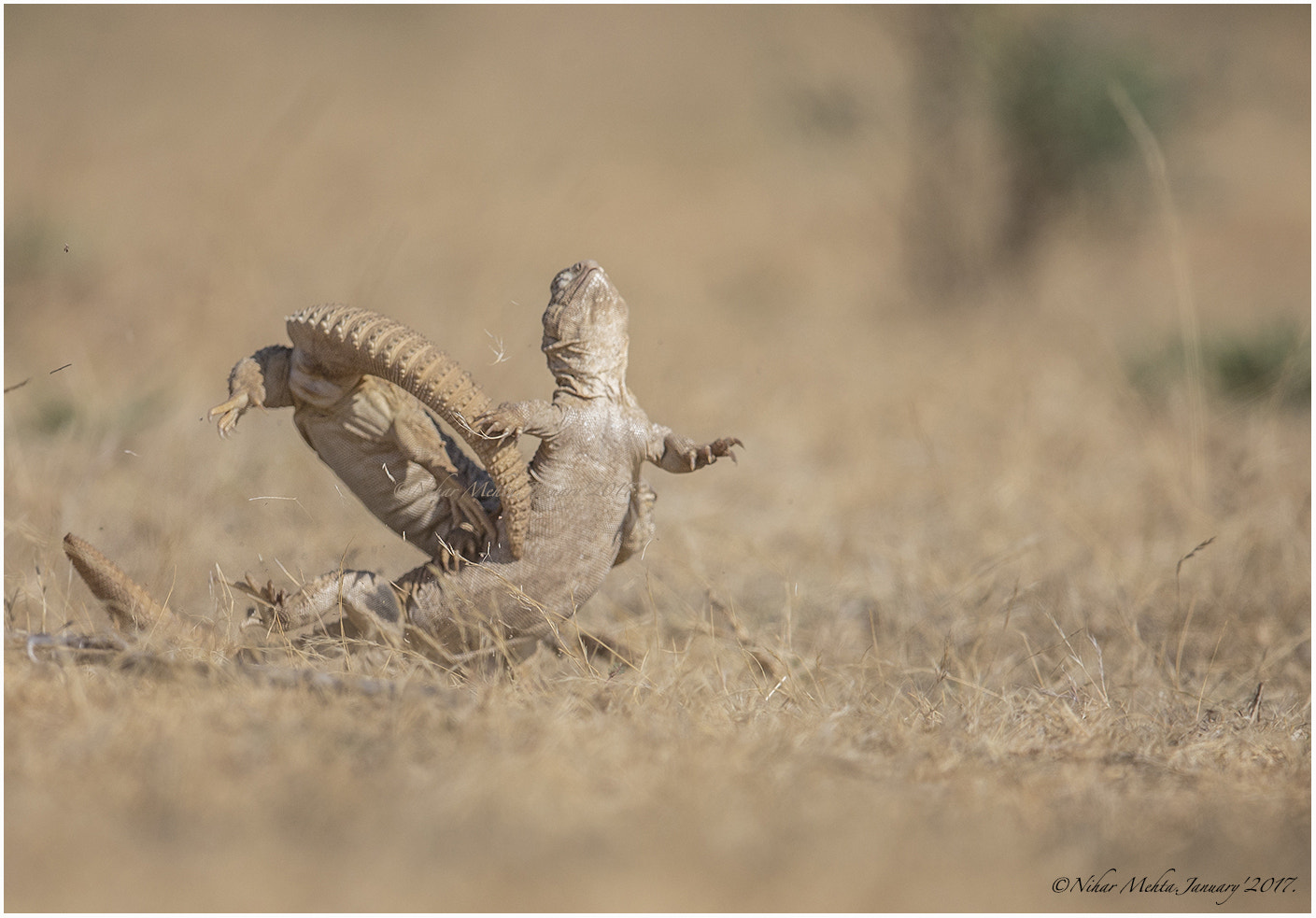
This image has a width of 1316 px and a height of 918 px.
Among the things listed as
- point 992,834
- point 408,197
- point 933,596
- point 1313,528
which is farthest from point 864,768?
point 408,197

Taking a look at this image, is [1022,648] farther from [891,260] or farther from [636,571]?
[891,260]

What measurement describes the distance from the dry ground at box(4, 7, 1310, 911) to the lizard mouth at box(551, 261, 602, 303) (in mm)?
994

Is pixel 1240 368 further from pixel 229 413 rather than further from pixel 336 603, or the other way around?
pixel 229 413

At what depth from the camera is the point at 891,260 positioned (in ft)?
44.9

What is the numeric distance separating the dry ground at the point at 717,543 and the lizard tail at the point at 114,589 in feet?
0.51

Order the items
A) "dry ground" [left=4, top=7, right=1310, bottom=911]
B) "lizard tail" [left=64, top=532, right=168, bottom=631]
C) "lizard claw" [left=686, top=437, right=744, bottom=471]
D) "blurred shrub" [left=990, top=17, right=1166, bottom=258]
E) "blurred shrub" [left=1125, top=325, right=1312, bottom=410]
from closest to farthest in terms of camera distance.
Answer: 1. "dry ground" [left=4, top=7, right=1310, bottom=911]
2. "lizard claw" [left=686, top=437, right=744, bottom=471]
3. "lizard tail" [left=64, top=532, right=168, bottom=631]
4. "blurred shrub" [left=1125, top=325, right=1312, bottom=410]
5. "blurred shrub" [left=990, top=17, right=1166, bottom=258]

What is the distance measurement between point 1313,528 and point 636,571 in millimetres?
3117

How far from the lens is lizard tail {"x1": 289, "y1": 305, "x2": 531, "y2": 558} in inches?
115

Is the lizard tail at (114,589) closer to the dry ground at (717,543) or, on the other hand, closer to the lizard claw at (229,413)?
the dry ground at (717,543)

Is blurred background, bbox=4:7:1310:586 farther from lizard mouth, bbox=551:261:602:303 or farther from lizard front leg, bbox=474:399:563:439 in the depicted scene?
lizard front leg, bbox=474:399:563:439

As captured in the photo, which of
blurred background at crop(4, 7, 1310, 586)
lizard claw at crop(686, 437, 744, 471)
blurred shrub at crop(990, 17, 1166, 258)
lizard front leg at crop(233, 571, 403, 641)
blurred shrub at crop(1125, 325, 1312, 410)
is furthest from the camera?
blurred shrub at crop(990, 17, 1166, 258)

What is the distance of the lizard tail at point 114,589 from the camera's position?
316 centimetres

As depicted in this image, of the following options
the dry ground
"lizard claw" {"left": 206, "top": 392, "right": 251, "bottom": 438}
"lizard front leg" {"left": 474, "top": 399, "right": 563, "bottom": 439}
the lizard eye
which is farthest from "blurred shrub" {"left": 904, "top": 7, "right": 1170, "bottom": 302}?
"lizard claw" {"left": 206, "top": 392, "right": 251, "bottom": 438}

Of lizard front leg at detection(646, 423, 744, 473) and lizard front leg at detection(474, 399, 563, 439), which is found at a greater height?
lizard front leg at detection(474, 399, 563, 439)
